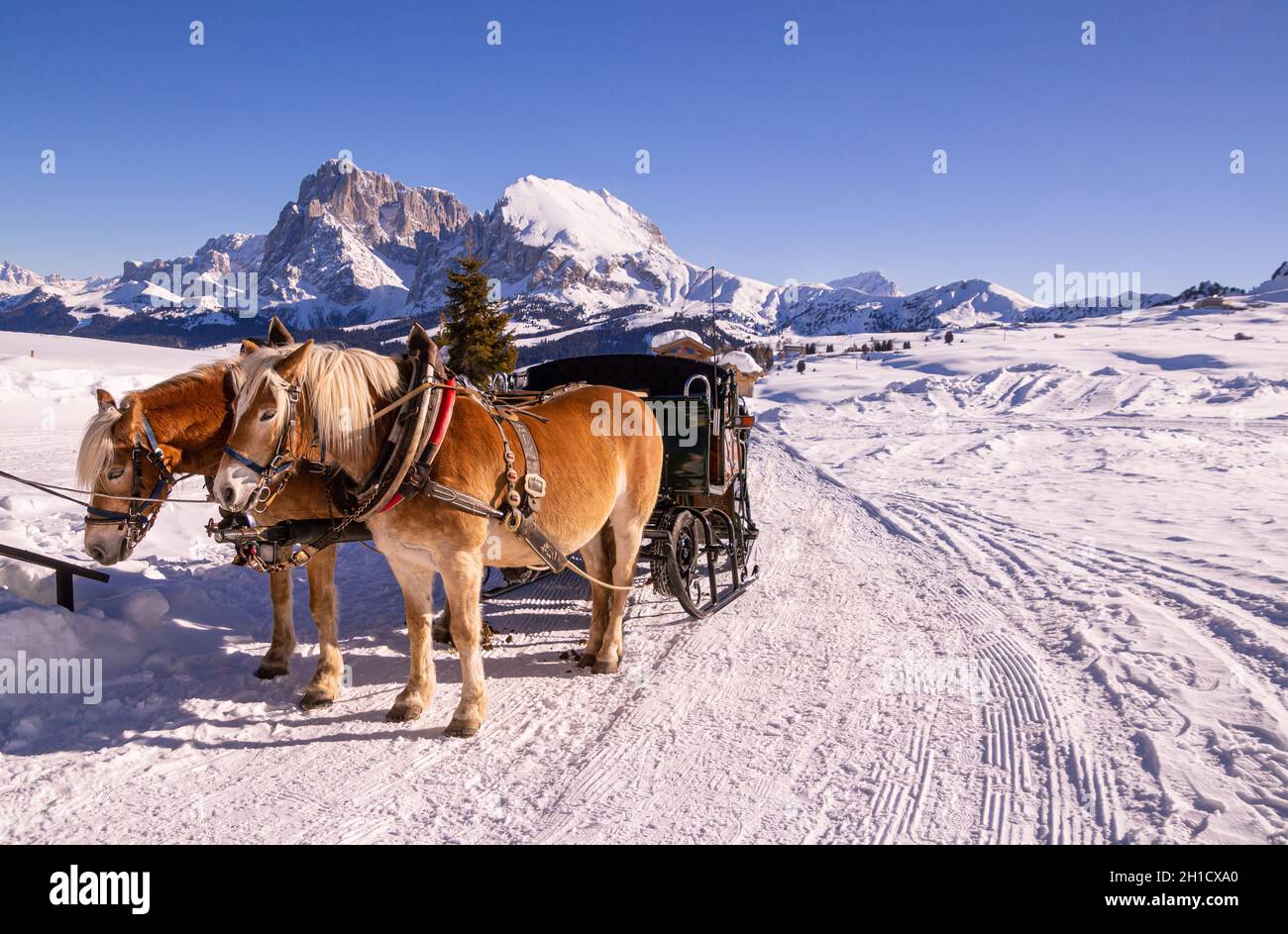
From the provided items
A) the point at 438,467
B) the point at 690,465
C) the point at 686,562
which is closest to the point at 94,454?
the point at 438,467

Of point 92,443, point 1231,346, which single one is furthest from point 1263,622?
point 1231,346

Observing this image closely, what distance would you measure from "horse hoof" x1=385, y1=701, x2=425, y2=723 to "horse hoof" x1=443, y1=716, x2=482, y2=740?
0.93 feet

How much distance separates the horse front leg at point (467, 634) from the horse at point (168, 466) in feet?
2.70

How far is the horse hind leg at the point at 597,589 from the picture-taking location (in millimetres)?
5152

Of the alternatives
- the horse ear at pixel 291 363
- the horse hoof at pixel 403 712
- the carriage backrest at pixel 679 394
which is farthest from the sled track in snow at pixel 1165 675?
the horse ear at pixel 291 363

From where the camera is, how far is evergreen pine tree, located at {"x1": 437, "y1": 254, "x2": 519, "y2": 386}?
76.7ft

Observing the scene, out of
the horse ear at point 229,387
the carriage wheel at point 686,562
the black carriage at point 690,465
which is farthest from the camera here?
the black carriage at point 690,465

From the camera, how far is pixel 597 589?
5.30m

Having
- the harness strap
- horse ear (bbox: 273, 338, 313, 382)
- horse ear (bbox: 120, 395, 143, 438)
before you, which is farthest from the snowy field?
horse ear (bbox: 273, 338, 313, 382)

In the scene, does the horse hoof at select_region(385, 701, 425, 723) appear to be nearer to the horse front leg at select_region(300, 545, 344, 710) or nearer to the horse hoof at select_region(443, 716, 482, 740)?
the horse hoof at select_region(443, 716, 482, 740)

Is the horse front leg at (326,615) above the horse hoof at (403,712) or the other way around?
above

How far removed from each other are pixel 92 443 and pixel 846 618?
17.1ft

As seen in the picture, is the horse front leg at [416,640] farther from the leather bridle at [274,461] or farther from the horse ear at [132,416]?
the horse ear at [132,416]

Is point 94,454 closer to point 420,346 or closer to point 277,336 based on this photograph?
point 277,336
